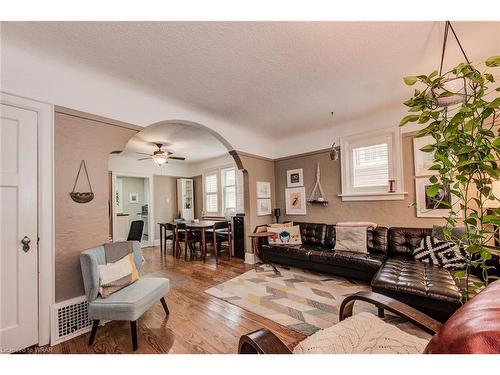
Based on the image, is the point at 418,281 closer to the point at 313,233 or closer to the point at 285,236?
the point at 313,233

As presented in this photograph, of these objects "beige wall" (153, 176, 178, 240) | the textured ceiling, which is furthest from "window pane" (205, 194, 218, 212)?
the textured ceiling

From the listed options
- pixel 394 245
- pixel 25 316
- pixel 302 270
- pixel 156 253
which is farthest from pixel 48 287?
pixel 394 245

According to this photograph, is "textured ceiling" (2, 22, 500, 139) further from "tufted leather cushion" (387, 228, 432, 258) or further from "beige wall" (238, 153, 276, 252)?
"tufted leather cushion" (387, 228, 432, 258)

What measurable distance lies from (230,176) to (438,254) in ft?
16.3

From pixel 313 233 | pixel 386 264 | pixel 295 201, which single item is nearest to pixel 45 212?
pixel 386 264

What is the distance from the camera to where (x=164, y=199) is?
7.00 meters

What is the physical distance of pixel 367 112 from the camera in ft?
11.8

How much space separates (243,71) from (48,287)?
9.09 ft

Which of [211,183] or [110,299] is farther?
[211,183]

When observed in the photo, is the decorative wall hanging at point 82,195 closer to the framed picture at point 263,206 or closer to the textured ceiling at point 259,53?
the textured ceiling at point 259,53

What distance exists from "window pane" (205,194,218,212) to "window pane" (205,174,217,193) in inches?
6.3

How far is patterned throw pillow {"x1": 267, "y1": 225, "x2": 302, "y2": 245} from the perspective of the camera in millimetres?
4066

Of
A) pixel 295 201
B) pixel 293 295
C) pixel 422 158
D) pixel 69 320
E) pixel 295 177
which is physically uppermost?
pixel 422 158
